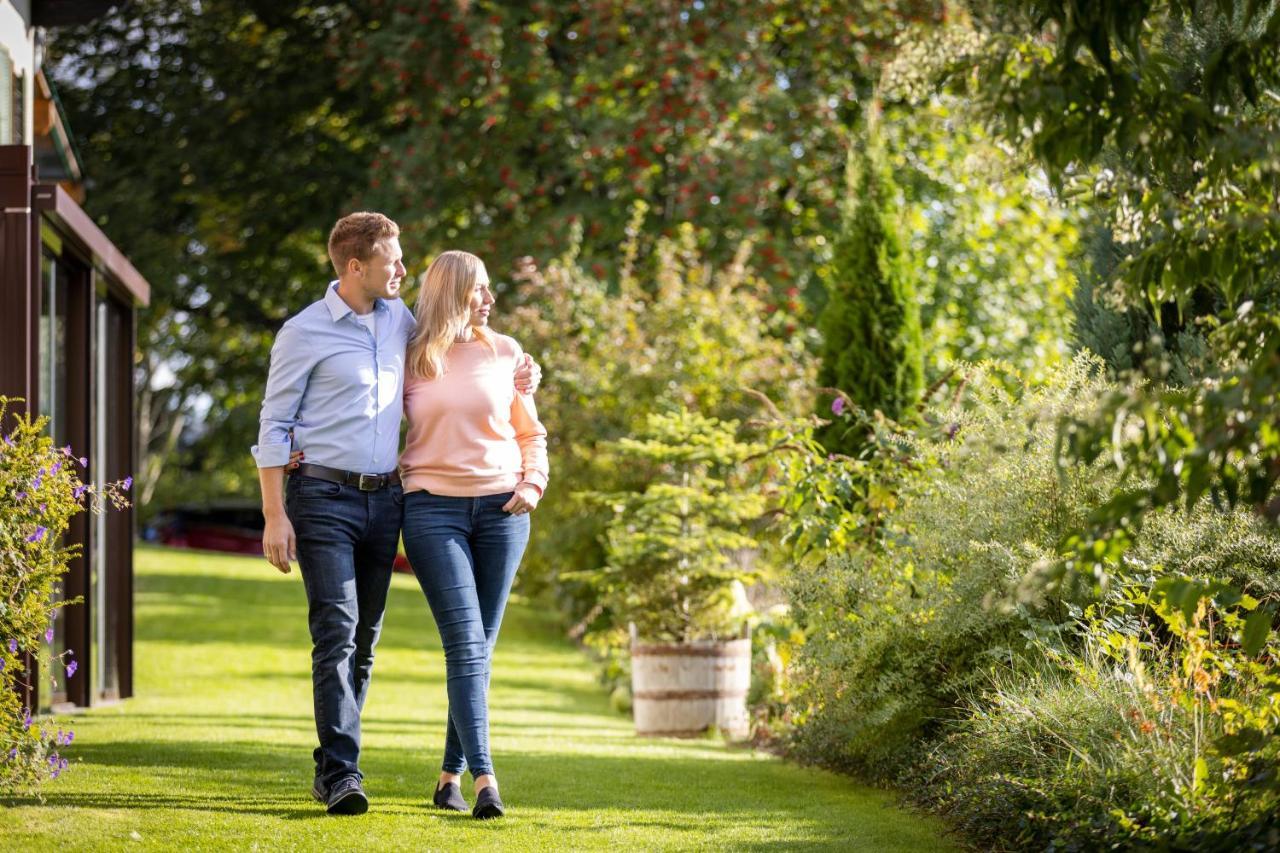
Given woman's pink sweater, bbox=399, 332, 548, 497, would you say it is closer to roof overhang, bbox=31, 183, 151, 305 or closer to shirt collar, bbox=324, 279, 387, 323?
shirt collar, bbox=324, 279, 387, 323

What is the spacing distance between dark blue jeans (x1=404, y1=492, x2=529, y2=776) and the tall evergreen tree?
15.6ft

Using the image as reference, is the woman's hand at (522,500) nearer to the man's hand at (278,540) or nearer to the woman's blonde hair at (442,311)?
the woman's blonde hair at (442,311)

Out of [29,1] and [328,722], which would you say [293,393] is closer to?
[328,722]

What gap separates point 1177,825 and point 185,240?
48.8 ft

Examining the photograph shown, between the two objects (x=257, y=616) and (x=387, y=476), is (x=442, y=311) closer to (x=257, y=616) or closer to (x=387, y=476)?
(x=387, y=476)

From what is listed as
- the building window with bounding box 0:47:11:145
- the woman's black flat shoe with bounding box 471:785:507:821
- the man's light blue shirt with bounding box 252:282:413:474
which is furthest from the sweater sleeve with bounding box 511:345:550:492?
the building window with bounding box 0:47:11:145

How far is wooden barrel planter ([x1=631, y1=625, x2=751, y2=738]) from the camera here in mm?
8062

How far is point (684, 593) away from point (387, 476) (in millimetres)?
4037

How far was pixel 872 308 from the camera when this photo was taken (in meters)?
9.27

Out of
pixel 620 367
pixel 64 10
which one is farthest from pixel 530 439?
pixel 620 367

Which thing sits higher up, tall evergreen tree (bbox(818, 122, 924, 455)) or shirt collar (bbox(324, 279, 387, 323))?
tall evergreen tree (bbox(818, 122, 924, 455))

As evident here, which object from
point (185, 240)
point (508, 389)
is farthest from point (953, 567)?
point (185, 240)

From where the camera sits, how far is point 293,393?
15.2ft

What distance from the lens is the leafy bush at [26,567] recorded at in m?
4.50
